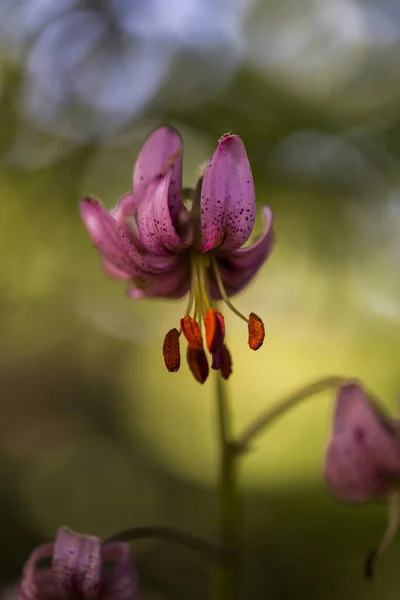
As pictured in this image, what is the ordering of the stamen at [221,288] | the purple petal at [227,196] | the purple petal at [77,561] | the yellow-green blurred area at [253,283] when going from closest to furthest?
the purple petal at [227,196], the purple petal at [77,561], the stamen at [221,288], the yellow-green blurred area at [253,283]

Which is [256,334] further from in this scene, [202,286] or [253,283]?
[253,283]

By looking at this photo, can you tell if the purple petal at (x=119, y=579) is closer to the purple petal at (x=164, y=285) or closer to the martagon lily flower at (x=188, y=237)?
the martagon lily flower at (x=188, y=237)

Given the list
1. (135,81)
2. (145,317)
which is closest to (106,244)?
(135,81)

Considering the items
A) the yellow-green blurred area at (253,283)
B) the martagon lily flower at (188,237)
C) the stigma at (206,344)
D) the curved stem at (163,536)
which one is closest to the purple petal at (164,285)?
the martagon lily flower at (188,237)

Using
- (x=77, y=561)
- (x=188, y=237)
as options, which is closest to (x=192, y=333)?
(x=188, y=237)

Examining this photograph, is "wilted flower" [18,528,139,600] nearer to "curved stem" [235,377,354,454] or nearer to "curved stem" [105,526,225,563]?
"curved stem" [105,526,225,563]

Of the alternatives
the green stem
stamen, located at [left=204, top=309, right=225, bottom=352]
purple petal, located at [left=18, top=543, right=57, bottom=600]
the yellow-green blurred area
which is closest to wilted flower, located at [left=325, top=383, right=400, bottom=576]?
the green stem
